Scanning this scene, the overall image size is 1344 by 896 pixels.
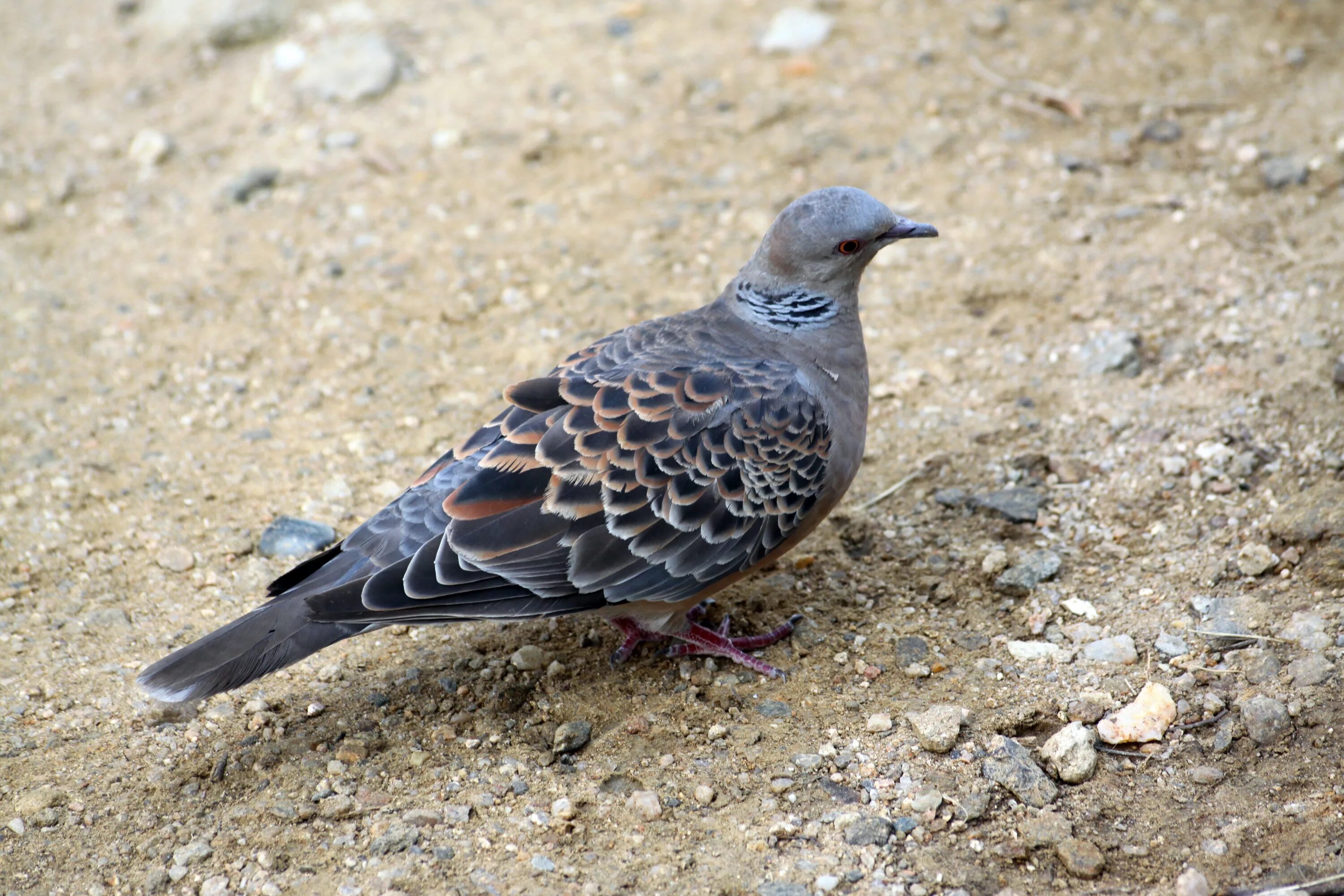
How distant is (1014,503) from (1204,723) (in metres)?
1.28

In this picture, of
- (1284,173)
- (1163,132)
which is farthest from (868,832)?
(1163,132)

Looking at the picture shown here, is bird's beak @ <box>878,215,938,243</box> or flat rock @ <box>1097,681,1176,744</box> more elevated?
bird's beak @ <box>878,215,938,243</box>

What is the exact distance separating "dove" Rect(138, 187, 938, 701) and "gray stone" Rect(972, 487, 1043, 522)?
0.83 m

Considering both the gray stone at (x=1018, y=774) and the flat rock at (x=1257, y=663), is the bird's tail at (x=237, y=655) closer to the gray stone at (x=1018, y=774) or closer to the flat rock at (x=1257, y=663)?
the gray stone at (x=1018, y=774)

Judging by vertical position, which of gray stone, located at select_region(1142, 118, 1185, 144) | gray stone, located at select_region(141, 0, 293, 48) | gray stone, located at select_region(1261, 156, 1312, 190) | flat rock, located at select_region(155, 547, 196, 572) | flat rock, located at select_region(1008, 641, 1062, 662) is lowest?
flat rock, located at select_region(1008, 641, 1062, 662)

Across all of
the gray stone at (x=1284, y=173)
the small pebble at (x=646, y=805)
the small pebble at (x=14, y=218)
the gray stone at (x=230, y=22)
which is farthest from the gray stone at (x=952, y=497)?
the gray stone at (x=230, y=22)

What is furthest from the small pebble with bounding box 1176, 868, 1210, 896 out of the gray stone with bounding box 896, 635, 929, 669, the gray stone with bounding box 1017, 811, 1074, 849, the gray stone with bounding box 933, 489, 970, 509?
the gray stone with bounding box 933, 489, 970, 509

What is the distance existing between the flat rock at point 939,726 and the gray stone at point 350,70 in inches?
214

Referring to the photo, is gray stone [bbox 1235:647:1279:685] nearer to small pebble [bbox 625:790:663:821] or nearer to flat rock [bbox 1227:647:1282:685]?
flat rock [bbox 1227:647:1282:685]

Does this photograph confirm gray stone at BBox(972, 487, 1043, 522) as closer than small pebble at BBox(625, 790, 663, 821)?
No

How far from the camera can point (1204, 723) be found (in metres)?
3.60

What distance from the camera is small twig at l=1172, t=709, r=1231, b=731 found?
3.60m

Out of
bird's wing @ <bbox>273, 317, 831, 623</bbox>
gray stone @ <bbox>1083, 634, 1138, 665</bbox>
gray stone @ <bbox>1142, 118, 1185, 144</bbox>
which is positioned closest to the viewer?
bird's wing @ <bbox>273, 317, 831, 623</bbox>

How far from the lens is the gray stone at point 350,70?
739cm
